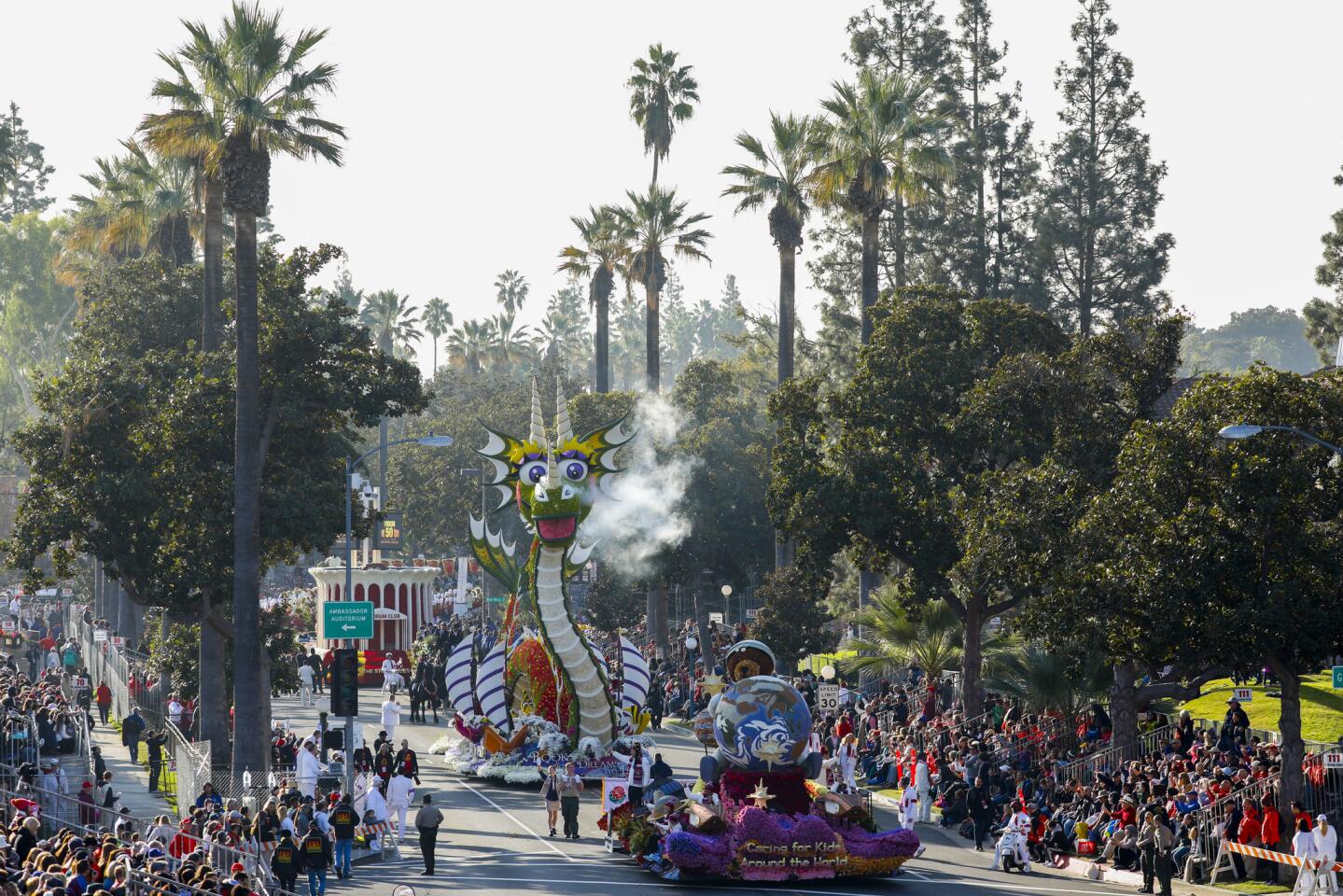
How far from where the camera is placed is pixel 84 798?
96.9 ft

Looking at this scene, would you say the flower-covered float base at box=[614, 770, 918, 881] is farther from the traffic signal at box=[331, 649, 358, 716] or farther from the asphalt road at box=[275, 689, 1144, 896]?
the traffic signal at box=[331, 649, 358, 716]

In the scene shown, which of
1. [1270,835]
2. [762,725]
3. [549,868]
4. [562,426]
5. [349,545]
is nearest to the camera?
[1270,835]

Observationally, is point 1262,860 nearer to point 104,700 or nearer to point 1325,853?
point 1325,853

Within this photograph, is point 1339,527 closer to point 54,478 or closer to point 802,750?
point 802,750

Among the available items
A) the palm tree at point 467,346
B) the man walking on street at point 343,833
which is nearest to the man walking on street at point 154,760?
the man walking on street at point 343,833

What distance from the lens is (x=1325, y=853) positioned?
2411 cm

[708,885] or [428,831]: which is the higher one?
[428,831]

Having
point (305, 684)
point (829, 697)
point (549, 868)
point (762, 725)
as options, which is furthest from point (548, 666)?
point (305, 684)

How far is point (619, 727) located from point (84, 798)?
13472 mm

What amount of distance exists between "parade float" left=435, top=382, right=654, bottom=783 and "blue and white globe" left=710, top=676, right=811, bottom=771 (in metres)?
10.7

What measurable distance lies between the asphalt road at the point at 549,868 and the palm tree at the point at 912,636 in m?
9.07

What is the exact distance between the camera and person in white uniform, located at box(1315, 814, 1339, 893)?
24047 millimetres

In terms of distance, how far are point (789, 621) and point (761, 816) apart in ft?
76.4

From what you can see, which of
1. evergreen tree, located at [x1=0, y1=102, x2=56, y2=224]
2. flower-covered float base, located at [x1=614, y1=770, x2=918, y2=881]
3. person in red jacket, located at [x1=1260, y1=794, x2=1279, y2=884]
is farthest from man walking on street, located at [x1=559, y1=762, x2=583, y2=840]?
evergreen tree, located at [x1=0, y1=102, x2=56, y2=224]
